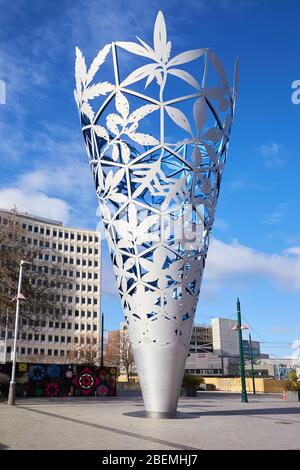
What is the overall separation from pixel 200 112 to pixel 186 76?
131 centimetres

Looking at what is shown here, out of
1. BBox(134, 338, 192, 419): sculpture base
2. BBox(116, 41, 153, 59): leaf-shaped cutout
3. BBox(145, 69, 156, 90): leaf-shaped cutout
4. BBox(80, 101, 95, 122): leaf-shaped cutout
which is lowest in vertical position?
BBox(134, 338, 192, 419): sculpture base

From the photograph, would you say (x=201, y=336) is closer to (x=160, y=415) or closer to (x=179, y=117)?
(x=160, y=415)

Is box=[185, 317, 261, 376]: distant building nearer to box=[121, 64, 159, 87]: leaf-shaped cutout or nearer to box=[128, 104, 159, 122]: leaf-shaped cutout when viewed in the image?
box=[128, 104, 159, 122]: leaf-shaped cutout

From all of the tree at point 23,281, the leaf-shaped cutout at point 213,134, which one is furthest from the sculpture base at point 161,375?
the tree at point 23,281

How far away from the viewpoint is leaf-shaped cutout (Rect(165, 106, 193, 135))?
56.3 feet

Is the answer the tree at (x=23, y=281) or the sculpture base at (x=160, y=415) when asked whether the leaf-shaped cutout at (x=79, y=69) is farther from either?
the tree at (x=23, y=281)

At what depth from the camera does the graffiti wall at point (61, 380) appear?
31.8 m

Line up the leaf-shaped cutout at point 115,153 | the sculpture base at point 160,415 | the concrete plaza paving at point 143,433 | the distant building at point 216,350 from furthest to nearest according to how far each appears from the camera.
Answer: the distant building at point 216,350 < the leaf-shaped cutout at point 115,153 < the sculpture base at point 160,415 < the concrete plaza paving at point 143,433

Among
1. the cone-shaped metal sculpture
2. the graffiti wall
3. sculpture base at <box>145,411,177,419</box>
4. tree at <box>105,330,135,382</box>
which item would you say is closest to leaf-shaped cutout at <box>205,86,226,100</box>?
the cone-shaped metal sculpture

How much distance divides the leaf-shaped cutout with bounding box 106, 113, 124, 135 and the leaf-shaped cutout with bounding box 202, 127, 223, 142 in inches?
120

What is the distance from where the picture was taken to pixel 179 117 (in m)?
17.2

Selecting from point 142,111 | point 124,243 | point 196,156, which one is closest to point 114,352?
point 124,243

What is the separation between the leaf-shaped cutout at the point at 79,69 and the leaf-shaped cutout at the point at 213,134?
520cm

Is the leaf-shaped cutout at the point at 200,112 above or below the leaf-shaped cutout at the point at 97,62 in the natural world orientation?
below
